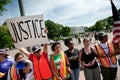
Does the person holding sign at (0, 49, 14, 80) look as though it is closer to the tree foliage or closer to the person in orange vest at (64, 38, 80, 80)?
the person in orange vest at (64, 38, 80, 80)

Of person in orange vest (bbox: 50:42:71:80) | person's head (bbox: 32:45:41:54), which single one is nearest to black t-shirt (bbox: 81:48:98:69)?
person in orange vest (bbox: 50:42:71:80)

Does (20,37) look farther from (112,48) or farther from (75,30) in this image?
(75,30)

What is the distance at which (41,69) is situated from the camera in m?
5.95

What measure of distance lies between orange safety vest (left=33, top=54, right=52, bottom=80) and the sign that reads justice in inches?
16.2

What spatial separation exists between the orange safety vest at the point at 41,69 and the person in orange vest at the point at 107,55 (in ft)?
A: 5.06

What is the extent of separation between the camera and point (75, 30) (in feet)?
599

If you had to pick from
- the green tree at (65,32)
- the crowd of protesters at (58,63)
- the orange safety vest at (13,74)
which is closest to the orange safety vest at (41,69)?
the crowd of protesters at (58,63)

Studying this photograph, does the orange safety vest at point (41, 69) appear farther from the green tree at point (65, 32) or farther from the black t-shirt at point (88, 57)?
the green tree at point (65, 32)

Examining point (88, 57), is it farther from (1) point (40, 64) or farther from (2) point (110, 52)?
(1) point (40, 64)

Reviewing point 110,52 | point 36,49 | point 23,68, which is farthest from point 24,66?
point 110,52

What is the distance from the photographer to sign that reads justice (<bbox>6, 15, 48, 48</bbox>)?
225 inches

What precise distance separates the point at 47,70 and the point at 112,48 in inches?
70.2

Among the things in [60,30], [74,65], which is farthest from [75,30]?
[74,65]

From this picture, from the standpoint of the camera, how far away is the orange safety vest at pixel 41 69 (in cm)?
594
